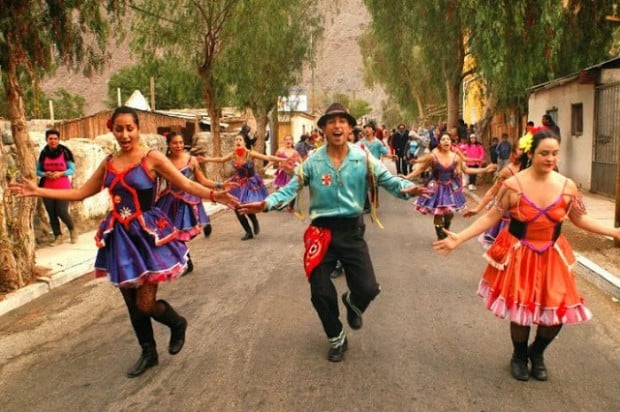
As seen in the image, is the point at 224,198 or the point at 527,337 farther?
the point at 224,198

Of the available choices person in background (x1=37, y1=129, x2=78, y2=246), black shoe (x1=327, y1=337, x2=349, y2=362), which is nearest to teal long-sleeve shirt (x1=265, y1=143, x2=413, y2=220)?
black shoe (x1=327, y1=337, x2=349, y2=362)

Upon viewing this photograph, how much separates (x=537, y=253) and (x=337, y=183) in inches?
61.7

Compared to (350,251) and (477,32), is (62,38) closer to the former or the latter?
(350,251)

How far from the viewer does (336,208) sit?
4.92 m

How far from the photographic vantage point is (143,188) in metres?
4.66

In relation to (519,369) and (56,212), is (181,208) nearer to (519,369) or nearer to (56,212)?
(56,212)

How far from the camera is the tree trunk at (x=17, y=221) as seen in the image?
728 centimetres

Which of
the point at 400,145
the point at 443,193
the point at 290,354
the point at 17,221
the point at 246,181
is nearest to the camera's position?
the point at 290,354

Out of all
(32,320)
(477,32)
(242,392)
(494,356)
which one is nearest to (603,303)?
(494,356)

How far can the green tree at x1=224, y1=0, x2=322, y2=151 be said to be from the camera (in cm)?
1956

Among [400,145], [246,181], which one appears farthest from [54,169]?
[400,145]

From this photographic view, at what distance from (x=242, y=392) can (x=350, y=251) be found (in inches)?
53.6

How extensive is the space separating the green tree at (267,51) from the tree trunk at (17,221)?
35.5 feet

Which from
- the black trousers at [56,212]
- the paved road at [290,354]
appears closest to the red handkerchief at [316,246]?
the paved road at [290,354]
